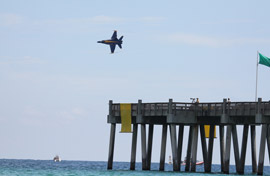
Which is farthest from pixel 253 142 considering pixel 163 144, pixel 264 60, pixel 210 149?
pixel 163 144

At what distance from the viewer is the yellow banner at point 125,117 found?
82625 mm

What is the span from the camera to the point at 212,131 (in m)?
82.4

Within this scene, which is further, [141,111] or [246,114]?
[141,111]

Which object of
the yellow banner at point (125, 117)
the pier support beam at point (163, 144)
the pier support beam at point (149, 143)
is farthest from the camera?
the pier support beam at point (149, 143)

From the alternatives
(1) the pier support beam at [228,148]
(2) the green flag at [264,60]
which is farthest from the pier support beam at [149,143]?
(2) the green flag at [264,60]

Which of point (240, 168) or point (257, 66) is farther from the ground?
point (257, 66)

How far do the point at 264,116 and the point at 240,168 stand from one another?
25.4ft

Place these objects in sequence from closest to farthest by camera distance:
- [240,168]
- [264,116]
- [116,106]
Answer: [264,116]
[240,168]
[116,106]

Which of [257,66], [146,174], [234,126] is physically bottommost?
[146,174]

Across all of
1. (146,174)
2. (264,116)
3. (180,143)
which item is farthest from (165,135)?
(264,116)

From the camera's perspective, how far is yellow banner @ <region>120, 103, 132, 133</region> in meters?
82.6

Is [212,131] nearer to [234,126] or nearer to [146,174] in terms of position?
[234,126]

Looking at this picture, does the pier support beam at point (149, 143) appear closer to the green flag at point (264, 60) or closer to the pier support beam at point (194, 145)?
the pier support beam at point (194, 145)

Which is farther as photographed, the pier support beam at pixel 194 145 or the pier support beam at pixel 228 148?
the pier support beam at pixel 194 145
